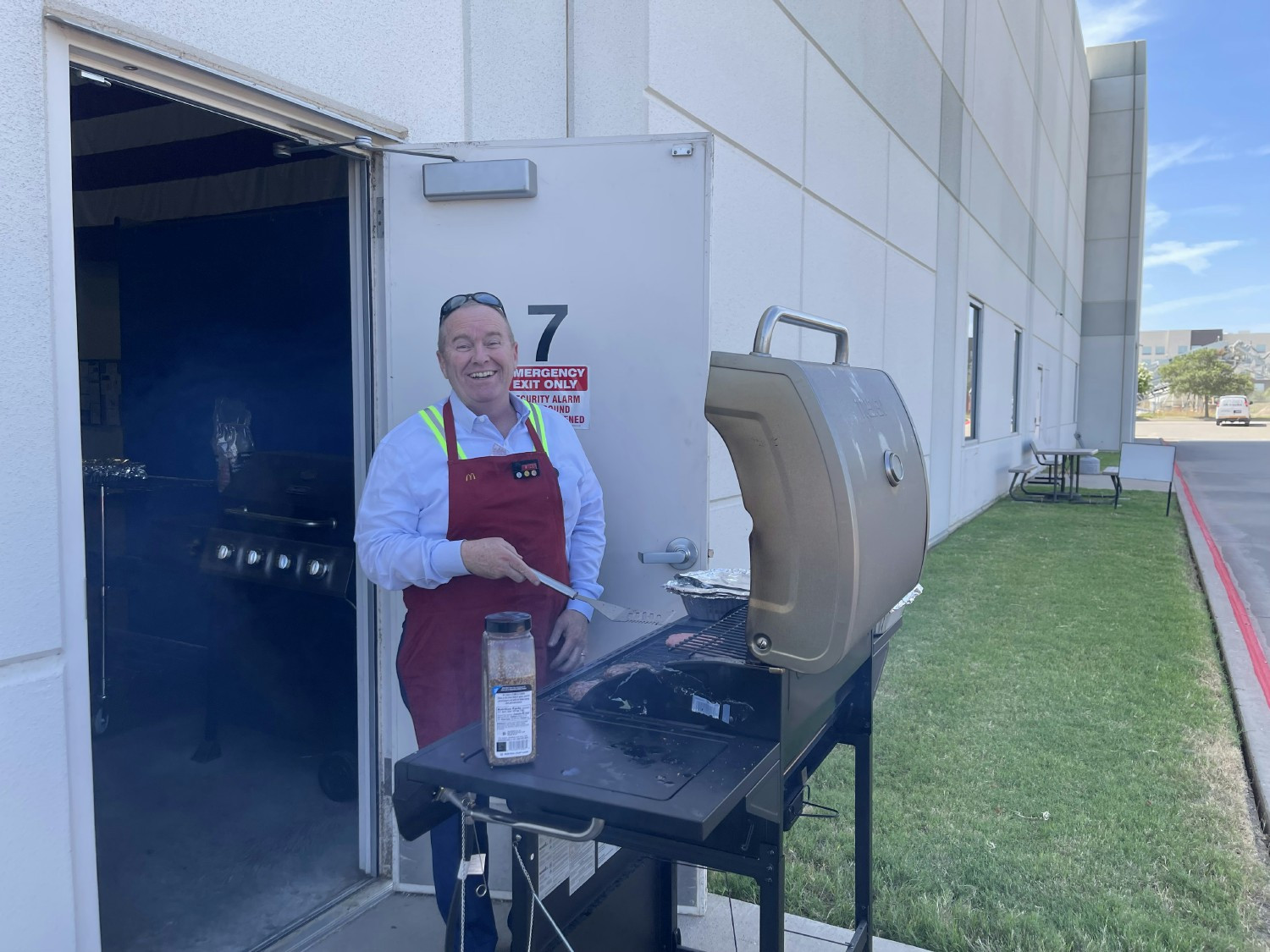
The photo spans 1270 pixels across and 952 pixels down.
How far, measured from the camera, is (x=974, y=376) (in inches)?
520

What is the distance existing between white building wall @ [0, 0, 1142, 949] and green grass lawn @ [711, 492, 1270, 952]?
1522 millimetres

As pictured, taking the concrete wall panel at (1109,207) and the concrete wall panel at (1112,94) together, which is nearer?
the concrete wall panel at (1112,94)

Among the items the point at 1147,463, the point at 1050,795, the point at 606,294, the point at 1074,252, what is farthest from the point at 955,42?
the point at 1074,252

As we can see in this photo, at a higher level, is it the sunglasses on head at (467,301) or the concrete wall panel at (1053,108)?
the concrete wall panel at (1053,108)

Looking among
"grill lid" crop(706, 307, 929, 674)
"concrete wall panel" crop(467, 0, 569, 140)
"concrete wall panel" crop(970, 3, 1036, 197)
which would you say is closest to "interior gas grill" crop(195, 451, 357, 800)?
"concrete wall panel" crop(467, 0, 569, 140)

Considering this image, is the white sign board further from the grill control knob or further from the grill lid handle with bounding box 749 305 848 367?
the grill control knob

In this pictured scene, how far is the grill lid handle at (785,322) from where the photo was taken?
1.88 meters

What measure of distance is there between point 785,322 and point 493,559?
88 centimetres

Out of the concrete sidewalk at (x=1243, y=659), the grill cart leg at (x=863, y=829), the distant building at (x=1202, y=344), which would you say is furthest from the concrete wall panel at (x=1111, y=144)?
the distant building at (x=1202, y=344)

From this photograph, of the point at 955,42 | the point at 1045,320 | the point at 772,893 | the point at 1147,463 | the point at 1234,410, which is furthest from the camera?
the point at 1234,410

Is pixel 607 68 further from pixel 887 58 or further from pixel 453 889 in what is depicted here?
pixel 887 58

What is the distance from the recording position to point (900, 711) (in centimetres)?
512

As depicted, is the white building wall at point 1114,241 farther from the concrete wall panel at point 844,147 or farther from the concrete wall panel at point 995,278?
the concrete wall panel at point 844,147

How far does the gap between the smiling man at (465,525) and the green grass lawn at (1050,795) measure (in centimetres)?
139
